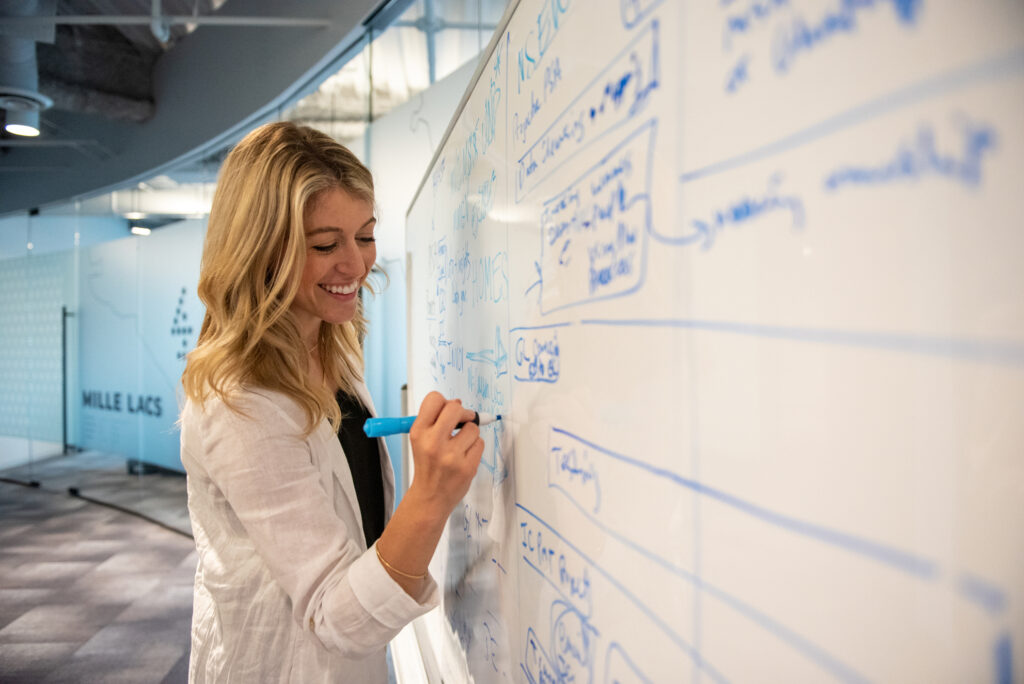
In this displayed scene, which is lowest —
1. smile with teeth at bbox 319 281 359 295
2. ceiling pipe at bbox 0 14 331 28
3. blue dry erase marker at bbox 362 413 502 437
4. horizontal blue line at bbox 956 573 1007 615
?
blue dry erase marker at bbox 362 413 502 437

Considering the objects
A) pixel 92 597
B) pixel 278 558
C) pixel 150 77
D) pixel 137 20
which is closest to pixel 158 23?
pixel 137 20

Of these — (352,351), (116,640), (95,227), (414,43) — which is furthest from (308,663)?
(95,227)

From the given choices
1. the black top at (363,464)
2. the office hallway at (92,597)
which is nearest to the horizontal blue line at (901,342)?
the black top at (363,464)

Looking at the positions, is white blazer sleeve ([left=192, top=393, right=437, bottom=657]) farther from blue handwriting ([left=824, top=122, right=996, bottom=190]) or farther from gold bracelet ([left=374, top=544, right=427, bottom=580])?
blue handwriting ([left=824, top=122, right=996, bottom=190])

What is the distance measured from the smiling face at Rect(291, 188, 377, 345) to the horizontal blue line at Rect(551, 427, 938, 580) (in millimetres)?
690

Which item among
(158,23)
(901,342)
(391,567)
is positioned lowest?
(391,567)

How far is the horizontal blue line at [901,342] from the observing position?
20 cm

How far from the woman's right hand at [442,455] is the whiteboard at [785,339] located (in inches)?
7.0

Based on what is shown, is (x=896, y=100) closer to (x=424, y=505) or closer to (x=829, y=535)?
(x=829, y=535)

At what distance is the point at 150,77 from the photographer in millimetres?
4465

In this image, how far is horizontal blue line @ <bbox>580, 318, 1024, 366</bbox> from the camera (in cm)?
20

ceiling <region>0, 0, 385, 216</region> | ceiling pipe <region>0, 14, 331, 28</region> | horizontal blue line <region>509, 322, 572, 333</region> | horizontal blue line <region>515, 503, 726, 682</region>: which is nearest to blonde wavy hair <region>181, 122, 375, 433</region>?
horizontal blue line <region>509, 322, 572, 333</region>

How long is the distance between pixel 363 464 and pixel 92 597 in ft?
9.64

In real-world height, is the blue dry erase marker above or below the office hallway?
above
